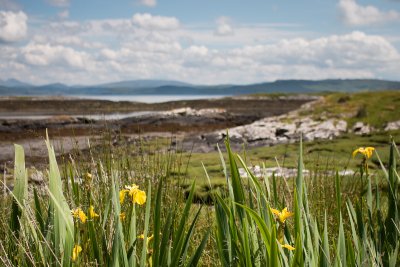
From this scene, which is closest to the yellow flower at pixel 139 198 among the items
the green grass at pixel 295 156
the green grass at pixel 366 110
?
the green grass at pixel 295 156

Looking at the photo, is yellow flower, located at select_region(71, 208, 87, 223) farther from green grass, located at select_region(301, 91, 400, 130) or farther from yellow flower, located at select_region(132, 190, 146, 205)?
green grass, located at select_region(301, 91, 400, 130)

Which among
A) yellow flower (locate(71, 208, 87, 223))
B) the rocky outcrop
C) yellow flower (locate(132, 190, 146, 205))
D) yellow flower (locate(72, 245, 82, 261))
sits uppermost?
yellow flower (locate(132, 190, 146, 205))

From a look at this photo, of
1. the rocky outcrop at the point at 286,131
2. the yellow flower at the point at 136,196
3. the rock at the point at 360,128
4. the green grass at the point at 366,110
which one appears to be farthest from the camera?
the green grass at the point at 366,110

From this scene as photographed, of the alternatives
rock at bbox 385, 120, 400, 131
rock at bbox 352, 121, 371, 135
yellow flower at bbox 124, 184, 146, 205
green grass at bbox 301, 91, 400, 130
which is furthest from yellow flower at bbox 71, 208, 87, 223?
green grass at bbox 301, 91, 400, 130

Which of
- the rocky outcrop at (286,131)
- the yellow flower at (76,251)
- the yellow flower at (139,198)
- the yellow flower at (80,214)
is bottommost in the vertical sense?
the rocky outcrop at (286,131)

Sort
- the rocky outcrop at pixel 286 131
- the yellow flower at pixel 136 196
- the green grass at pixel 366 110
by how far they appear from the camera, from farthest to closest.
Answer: the green grass at pixel 366 110 → the rocky outcrop at pixel 286 131 → the yellow flower at pixel 136 196

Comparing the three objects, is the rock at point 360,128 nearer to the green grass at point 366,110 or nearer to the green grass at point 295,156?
the green grass at point 366,110

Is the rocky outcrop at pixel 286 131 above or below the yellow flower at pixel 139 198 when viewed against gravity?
below

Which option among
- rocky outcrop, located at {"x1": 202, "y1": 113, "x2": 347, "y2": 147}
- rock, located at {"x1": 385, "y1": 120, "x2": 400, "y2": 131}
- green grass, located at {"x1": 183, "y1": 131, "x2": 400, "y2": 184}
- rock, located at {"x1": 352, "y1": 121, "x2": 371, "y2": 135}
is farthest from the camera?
rocky outcrop, located at {"x1": 202, "y1": 113, "x2": 347, "y2": 147}

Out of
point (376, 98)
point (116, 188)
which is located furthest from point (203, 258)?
point (376, 98)

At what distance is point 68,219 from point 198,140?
750 inches

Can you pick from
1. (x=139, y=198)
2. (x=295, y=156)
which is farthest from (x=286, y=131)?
(x=139, y=198)

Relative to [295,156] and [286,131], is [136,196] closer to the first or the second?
[295,156]

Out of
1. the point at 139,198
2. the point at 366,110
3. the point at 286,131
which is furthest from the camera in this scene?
the point at 366,110
